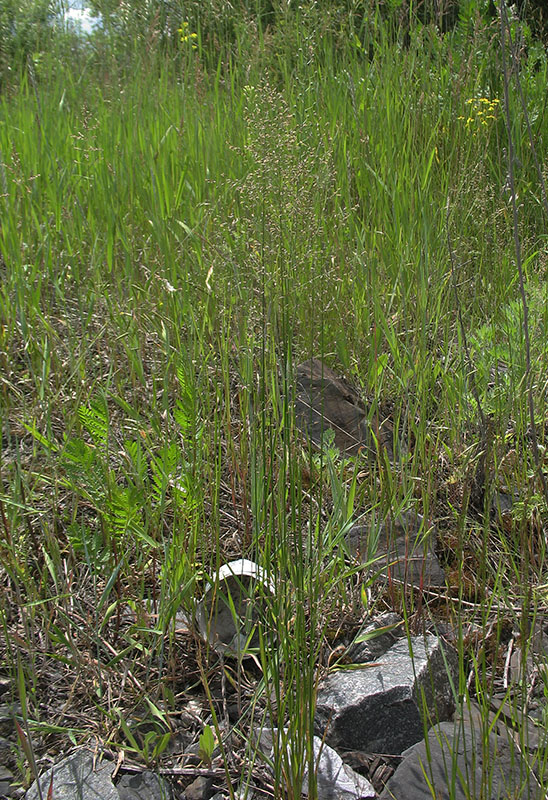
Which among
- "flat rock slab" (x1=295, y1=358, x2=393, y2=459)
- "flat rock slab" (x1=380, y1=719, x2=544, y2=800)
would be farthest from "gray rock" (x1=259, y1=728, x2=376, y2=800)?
"flat rock slab" (x1=295, y1=358, x2=393, y2=459)

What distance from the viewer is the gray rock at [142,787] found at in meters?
1.29

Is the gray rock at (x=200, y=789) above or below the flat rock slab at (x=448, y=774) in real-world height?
below

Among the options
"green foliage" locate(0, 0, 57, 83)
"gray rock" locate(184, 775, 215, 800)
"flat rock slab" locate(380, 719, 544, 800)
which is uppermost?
"green foliage" locate(0, 0, 57, 83)

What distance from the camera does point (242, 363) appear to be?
1.97 meters

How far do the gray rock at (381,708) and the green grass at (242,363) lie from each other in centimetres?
10

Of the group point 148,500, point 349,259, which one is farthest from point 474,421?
point 148,500

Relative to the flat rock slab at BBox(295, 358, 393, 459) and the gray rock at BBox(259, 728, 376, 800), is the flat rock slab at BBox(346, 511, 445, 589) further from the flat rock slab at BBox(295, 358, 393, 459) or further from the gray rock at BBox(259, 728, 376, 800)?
the gray rock at BBox(259, 728, 376, 800)

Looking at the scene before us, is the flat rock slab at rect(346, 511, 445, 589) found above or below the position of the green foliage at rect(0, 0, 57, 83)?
below

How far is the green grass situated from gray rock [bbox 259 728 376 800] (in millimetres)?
78

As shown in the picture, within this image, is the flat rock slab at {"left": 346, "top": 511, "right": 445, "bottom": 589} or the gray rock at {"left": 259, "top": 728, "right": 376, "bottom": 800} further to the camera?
the flat rock slab at {"left": 346, "top": 511, "right": 445, "bottom": 589}

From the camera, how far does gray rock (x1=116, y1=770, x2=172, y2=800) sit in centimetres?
129

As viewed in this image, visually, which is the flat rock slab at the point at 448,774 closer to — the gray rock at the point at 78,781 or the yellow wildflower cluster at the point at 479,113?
the gray rock at the point at 78,781

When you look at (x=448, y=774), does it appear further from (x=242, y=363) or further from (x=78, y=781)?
(x=242, y=363)

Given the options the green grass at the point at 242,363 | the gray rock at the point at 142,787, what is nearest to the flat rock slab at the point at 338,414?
the green grass at the point at 242,363
